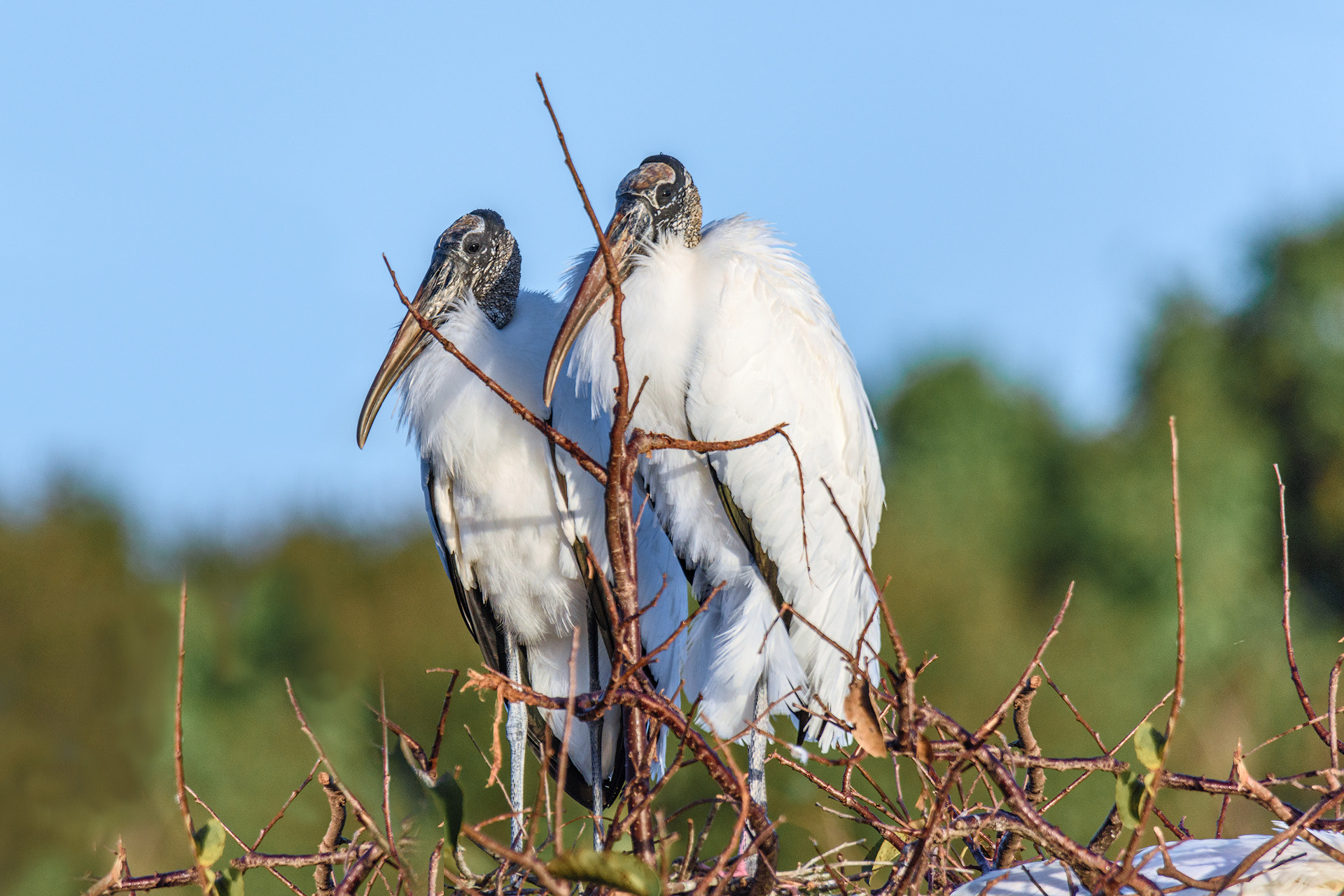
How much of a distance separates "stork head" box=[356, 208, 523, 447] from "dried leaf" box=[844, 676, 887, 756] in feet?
6.27

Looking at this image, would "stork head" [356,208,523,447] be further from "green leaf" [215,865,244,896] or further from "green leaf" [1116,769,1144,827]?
"green leaf" [1116,769,1144,827]

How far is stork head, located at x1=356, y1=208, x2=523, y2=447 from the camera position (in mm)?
3301

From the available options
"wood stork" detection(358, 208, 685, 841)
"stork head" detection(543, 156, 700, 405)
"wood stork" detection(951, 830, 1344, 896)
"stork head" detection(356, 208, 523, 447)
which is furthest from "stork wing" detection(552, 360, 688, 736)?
"wood stork" detection(951, 830, 1344, 896)

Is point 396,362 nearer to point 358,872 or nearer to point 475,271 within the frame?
point 475,271

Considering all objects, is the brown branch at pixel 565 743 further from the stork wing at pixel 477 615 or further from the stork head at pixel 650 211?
the stork wing at pixel 477 615

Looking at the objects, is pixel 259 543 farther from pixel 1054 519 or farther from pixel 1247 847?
pixel 1054 519

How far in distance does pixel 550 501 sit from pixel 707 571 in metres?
0.43

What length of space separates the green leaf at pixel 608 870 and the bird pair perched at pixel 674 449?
4.21 ft

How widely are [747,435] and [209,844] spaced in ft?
4.77

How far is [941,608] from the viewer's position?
12133 millimetres

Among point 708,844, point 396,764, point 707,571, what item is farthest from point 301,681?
point 708,844

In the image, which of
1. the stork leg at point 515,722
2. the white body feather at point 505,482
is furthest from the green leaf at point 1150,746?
the stork leg at point 515,722

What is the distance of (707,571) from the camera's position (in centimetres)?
312

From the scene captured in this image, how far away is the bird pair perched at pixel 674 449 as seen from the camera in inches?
112
